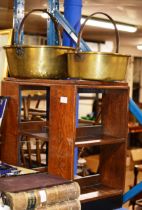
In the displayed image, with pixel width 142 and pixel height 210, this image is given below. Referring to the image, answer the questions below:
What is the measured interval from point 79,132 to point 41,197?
0.69 meters

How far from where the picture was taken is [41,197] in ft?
5.89

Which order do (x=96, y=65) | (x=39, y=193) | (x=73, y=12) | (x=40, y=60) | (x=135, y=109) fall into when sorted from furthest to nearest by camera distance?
(x=73, y=12) → (x=135, y=109) → (x=40, y=60) → (x=96, y=65) → (x=39, y=193)

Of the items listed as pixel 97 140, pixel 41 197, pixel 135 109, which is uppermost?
pixel 135 109

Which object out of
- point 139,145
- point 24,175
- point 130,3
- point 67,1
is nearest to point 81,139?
point 24,175

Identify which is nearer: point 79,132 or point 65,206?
point 65,206

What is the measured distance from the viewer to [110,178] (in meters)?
2.49

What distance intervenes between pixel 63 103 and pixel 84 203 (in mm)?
581

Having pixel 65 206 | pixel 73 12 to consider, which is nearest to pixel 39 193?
pixel 65 206

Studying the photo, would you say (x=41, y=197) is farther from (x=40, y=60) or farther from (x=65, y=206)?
(x=40, y=60)

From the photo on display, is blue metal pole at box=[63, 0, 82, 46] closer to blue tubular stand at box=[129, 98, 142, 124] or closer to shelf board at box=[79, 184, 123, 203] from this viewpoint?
blue tubular stand at box=[129, 98, 142, 124]

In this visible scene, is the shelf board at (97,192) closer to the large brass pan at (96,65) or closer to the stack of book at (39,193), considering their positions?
the stack of book at (39,193)

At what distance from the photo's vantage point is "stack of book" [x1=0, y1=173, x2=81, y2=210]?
1731mm

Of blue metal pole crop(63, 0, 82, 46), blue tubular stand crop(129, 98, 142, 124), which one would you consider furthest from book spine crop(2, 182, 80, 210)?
blue metal pole crop(63, 0, 82, 46)

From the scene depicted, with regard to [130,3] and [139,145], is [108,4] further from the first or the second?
[139,145]
